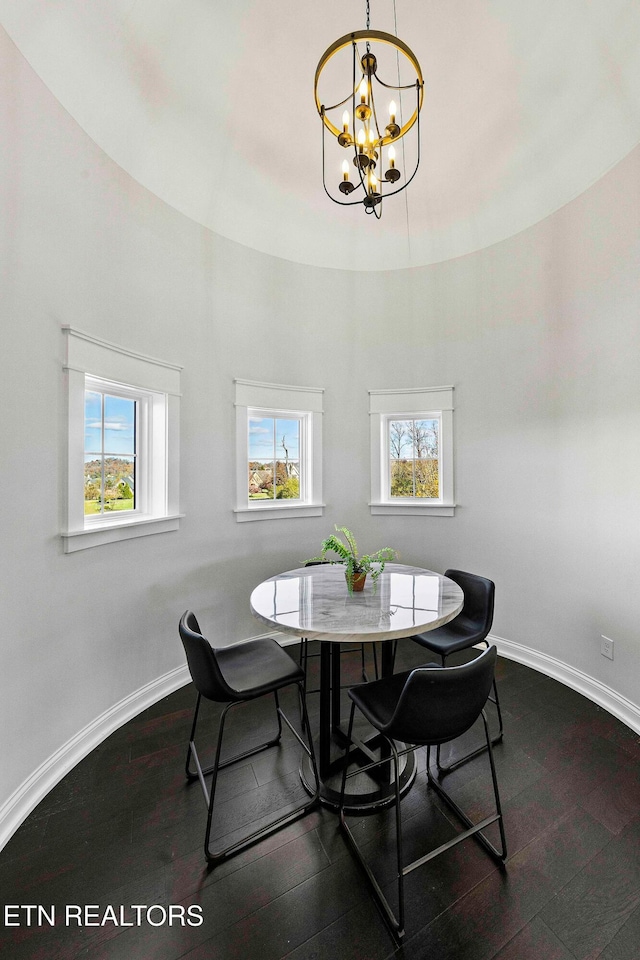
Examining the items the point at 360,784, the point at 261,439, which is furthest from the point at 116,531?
the point at 360,784

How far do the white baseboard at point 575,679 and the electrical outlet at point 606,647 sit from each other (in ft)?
0.64

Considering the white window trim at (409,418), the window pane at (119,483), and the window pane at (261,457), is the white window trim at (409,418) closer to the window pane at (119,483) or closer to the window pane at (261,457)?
the window pane at (261,457)

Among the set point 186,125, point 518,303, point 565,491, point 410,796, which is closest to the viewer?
point 410,796

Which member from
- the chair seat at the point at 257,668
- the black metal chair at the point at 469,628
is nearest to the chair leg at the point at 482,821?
the black metal chair at the point at 469,628

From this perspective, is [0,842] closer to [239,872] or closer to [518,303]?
[239,872]

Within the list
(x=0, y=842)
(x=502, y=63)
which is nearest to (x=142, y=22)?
(x=502, y=63)

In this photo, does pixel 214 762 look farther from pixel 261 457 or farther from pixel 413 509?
pixel 413 509

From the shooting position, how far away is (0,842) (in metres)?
1.55

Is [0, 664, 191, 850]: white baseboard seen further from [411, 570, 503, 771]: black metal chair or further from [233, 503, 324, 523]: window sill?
[411, 570, 503, 771]: black metal chair

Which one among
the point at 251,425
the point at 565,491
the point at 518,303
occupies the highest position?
the point at 518,303

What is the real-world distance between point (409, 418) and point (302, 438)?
0.99 metres

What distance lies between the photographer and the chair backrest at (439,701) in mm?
1312

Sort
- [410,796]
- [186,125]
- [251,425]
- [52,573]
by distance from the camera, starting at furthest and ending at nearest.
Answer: [251,425]
[186,125]
[52,573]
[410,796]

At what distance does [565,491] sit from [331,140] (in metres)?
2.99
